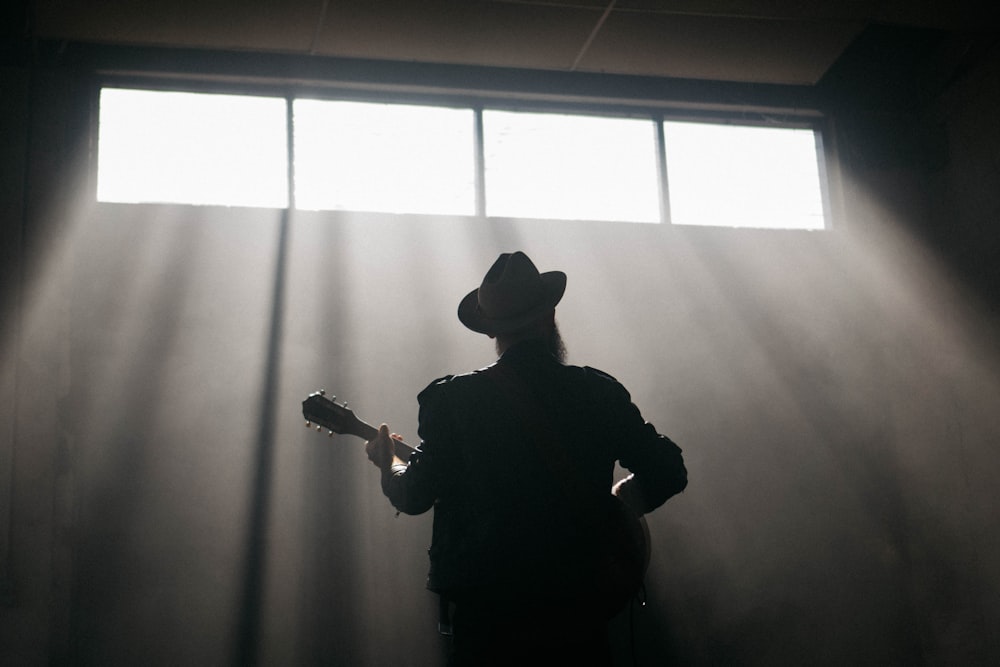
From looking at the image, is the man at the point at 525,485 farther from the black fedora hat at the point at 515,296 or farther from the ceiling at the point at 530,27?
the ceiling at the point at 530,27

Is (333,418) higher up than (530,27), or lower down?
lower down

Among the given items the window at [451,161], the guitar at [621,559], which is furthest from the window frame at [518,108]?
the guitar at [621,559]

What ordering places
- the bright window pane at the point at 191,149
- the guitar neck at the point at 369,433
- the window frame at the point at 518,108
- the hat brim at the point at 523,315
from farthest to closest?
the window frame at the point at 518,108 < the bright window pane at the point at 191,149 < the guitar neck at the point at 369,433 < the hat brim at the point at 523,315

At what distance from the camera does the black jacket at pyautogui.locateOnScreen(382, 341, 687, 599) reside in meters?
1.92

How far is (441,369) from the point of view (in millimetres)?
3717

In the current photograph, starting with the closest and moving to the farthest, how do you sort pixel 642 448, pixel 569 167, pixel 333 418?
pixel 642 448, pixel 333 418, pixel 569 167

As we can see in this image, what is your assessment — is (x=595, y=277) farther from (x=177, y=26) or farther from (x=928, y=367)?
(x=177, y=26)

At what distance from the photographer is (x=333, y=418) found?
275 centimetres

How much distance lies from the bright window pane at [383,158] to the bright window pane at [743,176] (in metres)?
0.95

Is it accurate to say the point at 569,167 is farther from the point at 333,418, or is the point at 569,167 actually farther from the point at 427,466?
the point at 427,466

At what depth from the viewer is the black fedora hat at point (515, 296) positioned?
2.17 metres

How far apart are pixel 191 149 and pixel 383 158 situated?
30.3 inches

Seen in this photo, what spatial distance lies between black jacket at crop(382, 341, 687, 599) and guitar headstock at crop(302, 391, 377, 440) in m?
0.62

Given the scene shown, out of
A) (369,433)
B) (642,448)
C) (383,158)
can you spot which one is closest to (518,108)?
(383,158)
